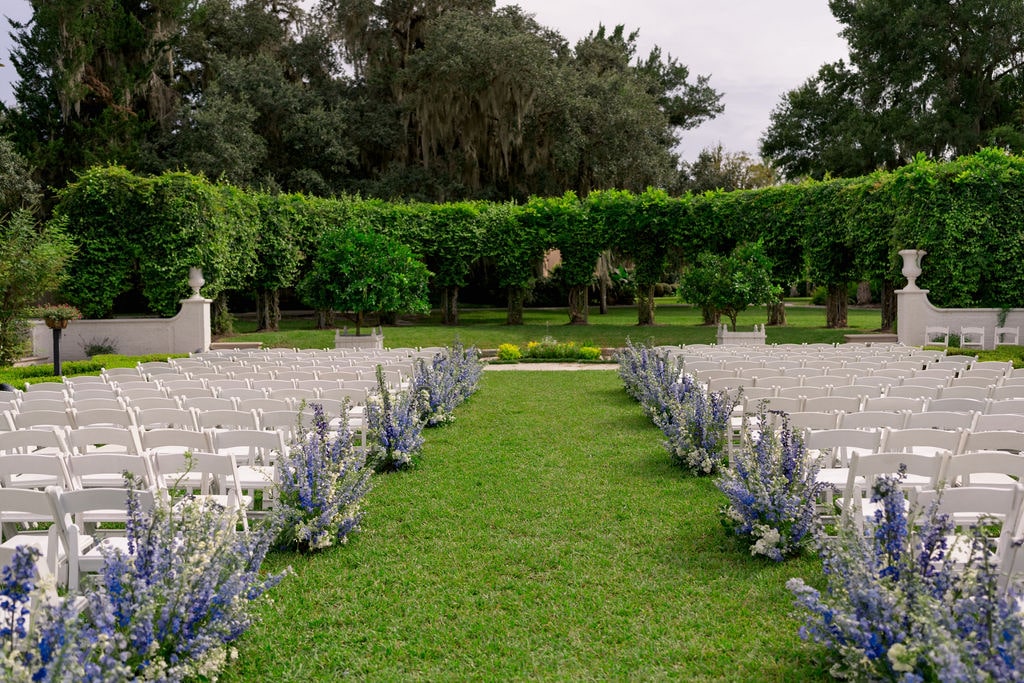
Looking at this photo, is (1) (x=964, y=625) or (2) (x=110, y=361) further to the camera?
(2) (x=110, y=361)

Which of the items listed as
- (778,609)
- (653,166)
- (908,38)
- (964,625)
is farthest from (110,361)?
(908,38)

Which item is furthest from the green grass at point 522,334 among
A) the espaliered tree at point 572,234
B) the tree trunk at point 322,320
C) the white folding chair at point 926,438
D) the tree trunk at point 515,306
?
the white folding chair at point 926,438

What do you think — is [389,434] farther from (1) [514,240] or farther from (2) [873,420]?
(1) [514,240]

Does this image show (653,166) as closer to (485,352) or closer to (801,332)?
(801,332)

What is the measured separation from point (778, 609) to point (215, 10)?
3298 cm

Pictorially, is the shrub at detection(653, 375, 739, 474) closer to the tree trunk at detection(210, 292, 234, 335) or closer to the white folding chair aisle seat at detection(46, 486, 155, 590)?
the white folding chair aisle seat at detection(46, 486, 155, 590)

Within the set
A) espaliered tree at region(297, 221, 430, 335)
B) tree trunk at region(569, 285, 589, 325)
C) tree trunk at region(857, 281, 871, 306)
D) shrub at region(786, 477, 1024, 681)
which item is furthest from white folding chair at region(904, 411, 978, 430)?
tree trunk at region(857, 281, 871, 306)

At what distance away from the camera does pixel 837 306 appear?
995 inches

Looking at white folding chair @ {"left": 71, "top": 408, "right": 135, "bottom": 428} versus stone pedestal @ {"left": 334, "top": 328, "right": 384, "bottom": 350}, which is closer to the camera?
white folding chair @ {"left": 71, "top": 408, "right": 135, "bottom": 428}

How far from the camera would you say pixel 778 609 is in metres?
4.14

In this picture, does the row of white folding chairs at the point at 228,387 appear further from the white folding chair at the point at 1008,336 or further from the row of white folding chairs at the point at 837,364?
the white folding chair at the point at 1008,336

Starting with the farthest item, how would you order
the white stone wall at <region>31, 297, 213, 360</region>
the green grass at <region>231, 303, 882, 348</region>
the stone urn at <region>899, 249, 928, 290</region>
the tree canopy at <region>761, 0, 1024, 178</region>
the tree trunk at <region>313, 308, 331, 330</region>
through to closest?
the tree canopy at <region>761, 0, 1024, 178</region>
the tree trunk at <region>313, 308, 331, 330</region>
the green grass at <region>231, 303, 882, 348</region>
the white stone wall at <region>31, 297, 213, 360</region>
the stone urn at <region>899, 249, 928, 290</region>

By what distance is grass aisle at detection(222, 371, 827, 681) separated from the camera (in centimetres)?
357

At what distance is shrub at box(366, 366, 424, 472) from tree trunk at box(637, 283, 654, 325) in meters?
19.7
